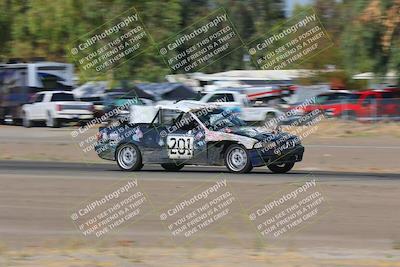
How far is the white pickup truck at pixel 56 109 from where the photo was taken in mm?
38562

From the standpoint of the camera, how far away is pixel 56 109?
3850 cm

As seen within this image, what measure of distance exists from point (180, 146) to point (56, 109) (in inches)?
777

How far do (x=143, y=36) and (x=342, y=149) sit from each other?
1590 centimetres

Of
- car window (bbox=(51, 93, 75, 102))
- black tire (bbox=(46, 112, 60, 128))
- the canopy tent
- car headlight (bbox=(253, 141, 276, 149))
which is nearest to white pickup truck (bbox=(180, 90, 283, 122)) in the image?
the canopy tent

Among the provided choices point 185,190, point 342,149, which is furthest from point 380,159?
point 185,190

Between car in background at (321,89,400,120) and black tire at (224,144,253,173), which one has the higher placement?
black tire at (224,144,253,173)

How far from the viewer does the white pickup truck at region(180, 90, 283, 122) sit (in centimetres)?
3819

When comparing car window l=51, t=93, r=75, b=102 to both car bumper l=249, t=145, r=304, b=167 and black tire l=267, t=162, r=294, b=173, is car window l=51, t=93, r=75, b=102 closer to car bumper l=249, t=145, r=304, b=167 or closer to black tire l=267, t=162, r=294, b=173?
black tire l=267, t=162, r=294, b=173

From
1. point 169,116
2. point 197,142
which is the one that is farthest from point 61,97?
point 197,142

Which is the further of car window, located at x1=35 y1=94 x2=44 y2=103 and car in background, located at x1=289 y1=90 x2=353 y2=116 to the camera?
car window, located at x1=35 y1=94 x2=44 y2=103

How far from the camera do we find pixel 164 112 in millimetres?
19891

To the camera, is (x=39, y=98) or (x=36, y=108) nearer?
(x=36, y=108)

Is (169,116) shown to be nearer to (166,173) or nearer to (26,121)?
(166,173)

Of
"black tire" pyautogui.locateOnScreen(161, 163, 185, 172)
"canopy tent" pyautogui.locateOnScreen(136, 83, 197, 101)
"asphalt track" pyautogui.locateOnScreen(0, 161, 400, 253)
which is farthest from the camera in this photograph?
"canopy tent" pyautogui.locateOnScreen(136, 83, 197, 101)
